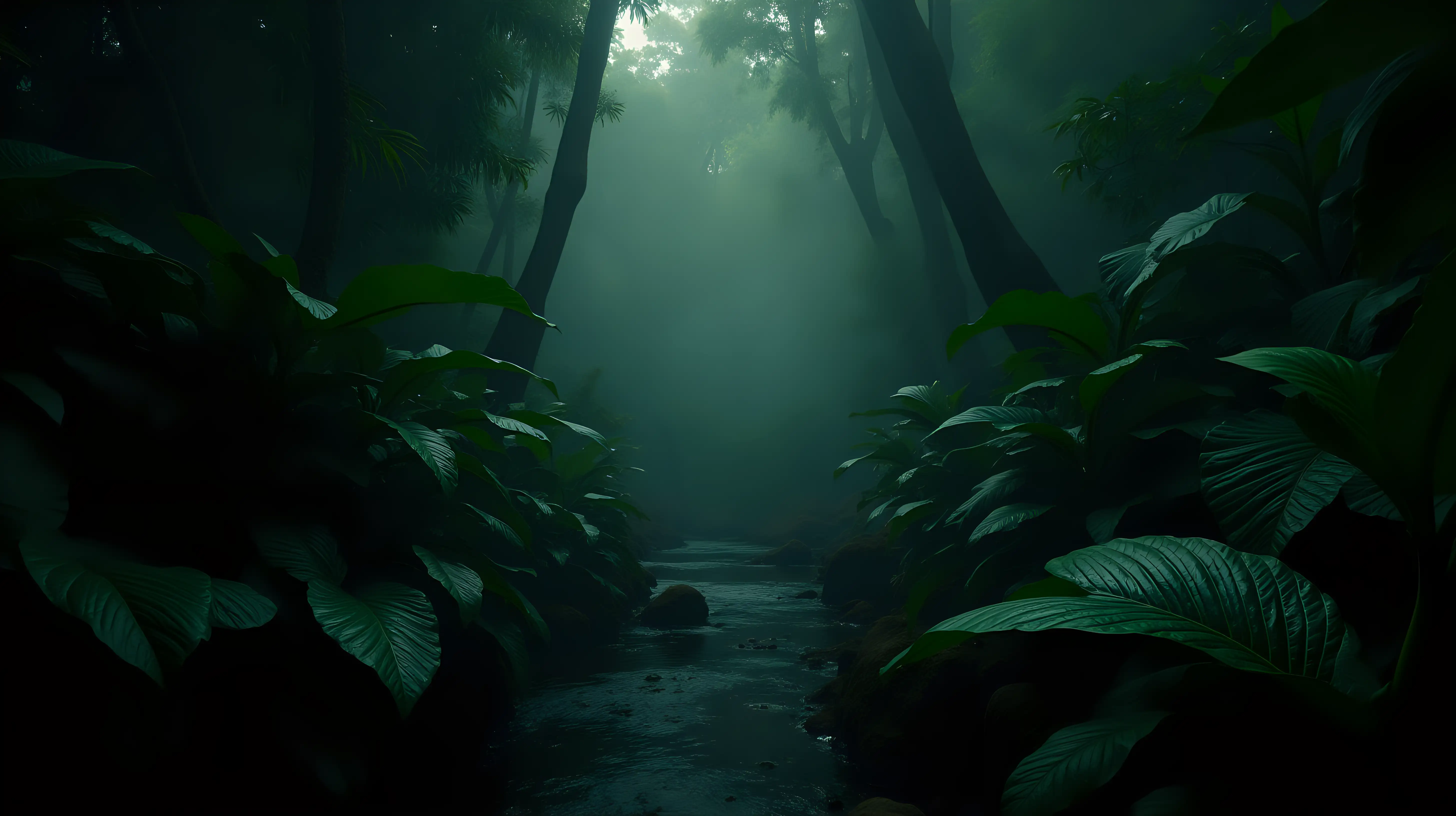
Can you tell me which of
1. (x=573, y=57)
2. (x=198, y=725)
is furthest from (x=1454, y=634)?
(x=573, y=57)

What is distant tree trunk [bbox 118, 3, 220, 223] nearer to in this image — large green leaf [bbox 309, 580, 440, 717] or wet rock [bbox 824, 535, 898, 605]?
large green leaf [bbox 309, 580, 440, 717]

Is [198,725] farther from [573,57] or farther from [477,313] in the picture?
[477,313]

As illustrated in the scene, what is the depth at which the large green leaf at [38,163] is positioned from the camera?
140 cm

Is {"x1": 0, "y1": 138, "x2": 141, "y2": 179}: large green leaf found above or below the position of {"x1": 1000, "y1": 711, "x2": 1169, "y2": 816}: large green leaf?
above

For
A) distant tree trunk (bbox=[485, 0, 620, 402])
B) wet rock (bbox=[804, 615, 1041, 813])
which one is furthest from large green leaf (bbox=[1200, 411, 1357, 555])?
distant tree trunk (bbox=[485, 0, 620, 402])

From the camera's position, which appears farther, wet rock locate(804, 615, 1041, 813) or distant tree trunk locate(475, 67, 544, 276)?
distant tree trunk locate(475, 67, 544, 276)

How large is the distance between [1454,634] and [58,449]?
91.7 inches

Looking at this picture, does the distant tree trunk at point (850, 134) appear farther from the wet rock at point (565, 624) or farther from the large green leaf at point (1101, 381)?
the large green leaf at point (1101, 381)

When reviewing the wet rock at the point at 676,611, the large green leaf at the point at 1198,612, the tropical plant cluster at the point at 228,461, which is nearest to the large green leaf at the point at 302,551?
the tropical plant cluster at the point at 228,461

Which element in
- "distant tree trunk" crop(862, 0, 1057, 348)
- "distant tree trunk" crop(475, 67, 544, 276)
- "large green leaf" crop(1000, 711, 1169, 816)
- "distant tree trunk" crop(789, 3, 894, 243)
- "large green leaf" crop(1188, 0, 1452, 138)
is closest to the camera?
"large green leaf" crop(1188, 0, 1452, 138)

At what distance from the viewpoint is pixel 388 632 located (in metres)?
1.32

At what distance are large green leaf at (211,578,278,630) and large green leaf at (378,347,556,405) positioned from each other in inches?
32.4

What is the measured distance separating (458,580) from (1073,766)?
1.47 meters

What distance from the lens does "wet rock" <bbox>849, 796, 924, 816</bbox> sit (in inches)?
57.7
